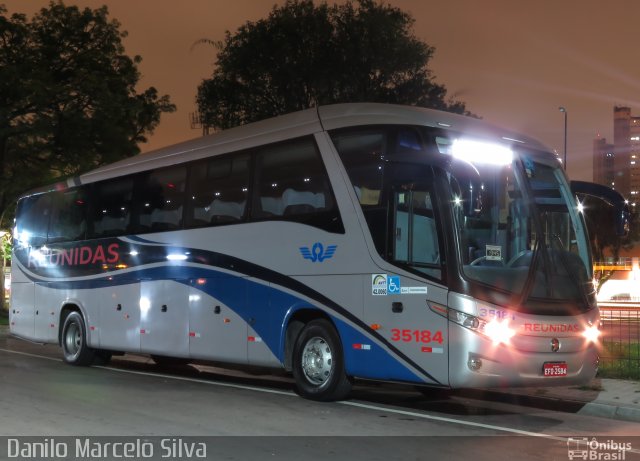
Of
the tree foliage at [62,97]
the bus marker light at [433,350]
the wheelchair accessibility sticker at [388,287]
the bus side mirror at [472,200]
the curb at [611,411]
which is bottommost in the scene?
the curb at [611,411]

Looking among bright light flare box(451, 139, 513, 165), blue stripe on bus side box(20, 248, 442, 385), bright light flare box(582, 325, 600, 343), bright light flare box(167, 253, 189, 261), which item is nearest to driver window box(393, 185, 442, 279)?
bright light flare box(451, 139, 513, 165)

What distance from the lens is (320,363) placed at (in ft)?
36.6

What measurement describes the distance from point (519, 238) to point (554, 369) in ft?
5.43

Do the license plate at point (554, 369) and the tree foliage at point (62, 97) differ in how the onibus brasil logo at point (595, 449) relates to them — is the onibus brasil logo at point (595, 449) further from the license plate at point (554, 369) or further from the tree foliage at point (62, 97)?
the tree foliage at point (62, 97)

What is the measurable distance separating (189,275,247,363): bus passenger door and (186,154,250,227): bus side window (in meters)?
1.02

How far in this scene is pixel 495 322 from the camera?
9312mm

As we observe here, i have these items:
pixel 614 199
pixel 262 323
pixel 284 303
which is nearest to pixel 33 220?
pixel 262 323

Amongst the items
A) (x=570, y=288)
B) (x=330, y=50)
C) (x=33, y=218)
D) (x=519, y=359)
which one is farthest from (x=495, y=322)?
(x=330, y=50)

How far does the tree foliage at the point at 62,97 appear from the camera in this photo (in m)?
28.8

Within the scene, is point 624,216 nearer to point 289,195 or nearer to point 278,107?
point 289,195

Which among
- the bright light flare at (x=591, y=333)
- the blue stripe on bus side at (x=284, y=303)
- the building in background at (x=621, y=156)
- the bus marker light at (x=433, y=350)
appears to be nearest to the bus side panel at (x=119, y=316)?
the blue stripe on bus side at (x=284, y=303)

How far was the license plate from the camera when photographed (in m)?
9.56

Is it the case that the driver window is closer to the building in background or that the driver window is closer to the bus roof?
the bus roof

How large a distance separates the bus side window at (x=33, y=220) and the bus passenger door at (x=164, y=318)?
467 centimetres
